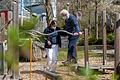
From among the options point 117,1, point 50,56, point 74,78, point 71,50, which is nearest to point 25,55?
point 74,78

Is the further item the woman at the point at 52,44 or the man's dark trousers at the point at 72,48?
the man's dark trousers at the point at 72,48

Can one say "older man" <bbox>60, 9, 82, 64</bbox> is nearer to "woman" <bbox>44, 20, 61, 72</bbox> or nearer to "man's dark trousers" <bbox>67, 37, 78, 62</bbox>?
"man's dark trousers" <bbox>67, 37, 78, 62</bbox>

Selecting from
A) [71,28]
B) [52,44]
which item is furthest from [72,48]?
[52,44]

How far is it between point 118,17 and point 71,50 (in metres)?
3.25

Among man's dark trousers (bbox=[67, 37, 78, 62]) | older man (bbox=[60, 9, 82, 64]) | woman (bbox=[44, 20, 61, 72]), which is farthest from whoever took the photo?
man's dark trousers (bbox=[67, 37, 78, 62])

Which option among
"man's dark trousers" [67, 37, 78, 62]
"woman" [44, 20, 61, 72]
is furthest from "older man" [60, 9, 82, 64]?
"woman" [44, 20, 61, 72]

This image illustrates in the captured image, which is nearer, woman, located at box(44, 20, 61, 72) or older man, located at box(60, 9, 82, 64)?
woman, located at box(44, 20, 61, 72)

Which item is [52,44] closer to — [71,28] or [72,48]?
[71,28]

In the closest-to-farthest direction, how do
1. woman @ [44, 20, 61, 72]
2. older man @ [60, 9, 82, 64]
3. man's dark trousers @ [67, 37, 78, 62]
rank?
woman @ [44, 20, 61, 72], older man @ [60, 9, 82, 64], man's dark trousers @ [67, 37, 78, 62]

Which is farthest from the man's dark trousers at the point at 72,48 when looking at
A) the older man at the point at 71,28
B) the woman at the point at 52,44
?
the woman at the point at 52,44

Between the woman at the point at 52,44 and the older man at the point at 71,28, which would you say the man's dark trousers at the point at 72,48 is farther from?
the woman at the point at 52,44

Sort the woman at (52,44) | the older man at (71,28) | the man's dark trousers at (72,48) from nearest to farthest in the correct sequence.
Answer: the woman at (52,44) < the older man at (71,28) < the man's dark trousers at (72,48)

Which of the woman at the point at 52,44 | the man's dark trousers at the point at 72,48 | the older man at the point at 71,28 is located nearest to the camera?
the woman at the point at 52,44

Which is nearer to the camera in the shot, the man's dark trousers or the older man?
the older man
